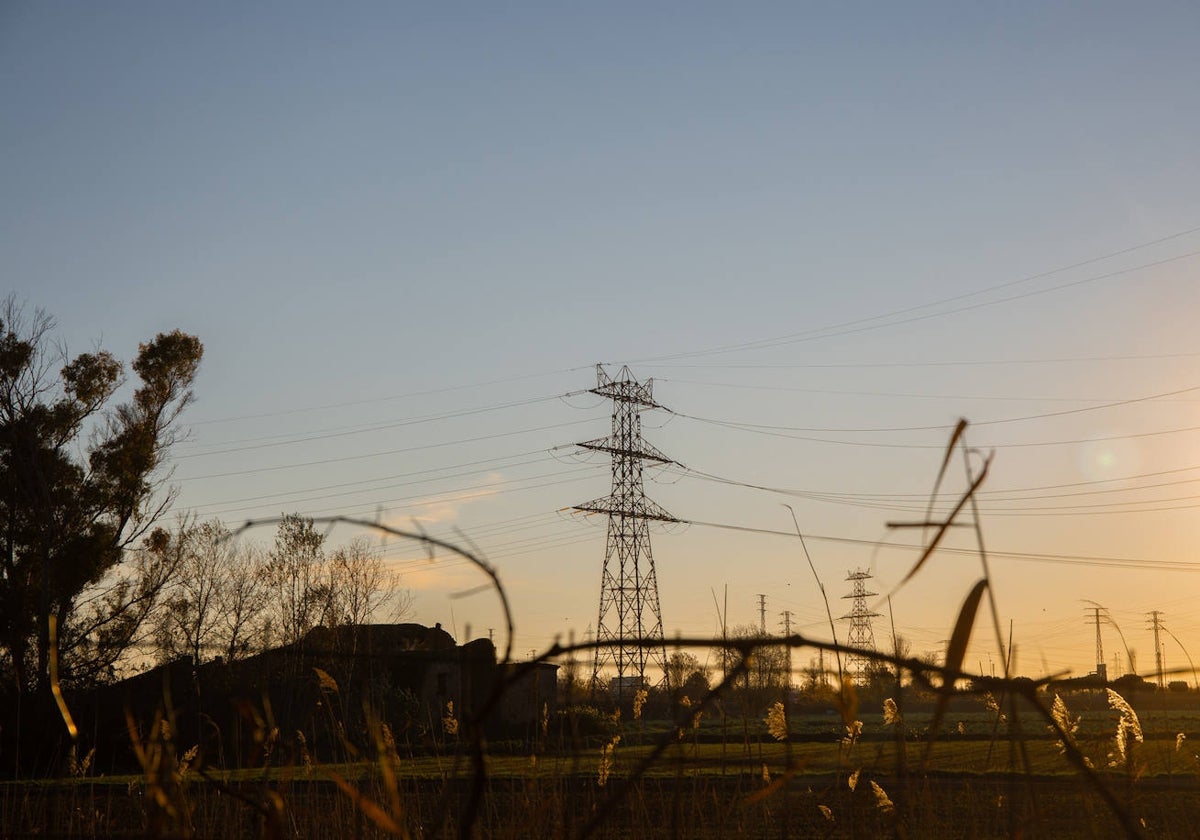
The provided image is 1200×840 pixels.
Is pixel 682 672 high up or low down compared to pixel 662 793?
up

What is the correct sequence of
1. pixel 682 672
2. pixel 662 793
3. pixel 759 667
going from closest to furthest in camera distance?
pixel 759 667 → pixel 682 672 → pixel 662 793

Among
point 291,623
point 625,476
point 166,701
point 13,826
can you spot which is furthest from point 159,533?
point 166,701

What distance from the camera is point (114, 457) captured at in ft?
98.2

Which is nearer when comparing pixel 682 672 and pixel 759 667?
pixel 759 667

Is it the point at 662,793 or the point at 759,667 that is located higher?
the point at 759,667

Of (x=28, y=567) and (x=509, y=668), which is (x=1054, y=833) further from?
(x=28, y=567)

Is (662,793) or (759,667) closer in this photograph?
(759,667)

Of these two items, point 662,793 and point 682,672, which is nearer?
point 682,672

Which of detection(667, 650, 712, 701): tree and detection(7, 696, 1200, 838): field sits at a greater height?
detection(667, 650, 712, 701): tree

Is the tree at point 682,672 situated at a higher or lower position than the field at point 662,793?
higher

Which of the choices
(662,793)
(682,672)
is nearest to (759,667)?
(682,672)

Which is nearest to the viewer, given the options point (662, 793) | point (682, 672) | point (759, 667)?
point (759, 667)

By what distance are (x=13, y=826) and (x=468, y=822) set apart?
22.8 feet

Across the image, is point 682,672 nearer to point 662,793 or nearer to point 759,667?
point 759,667
